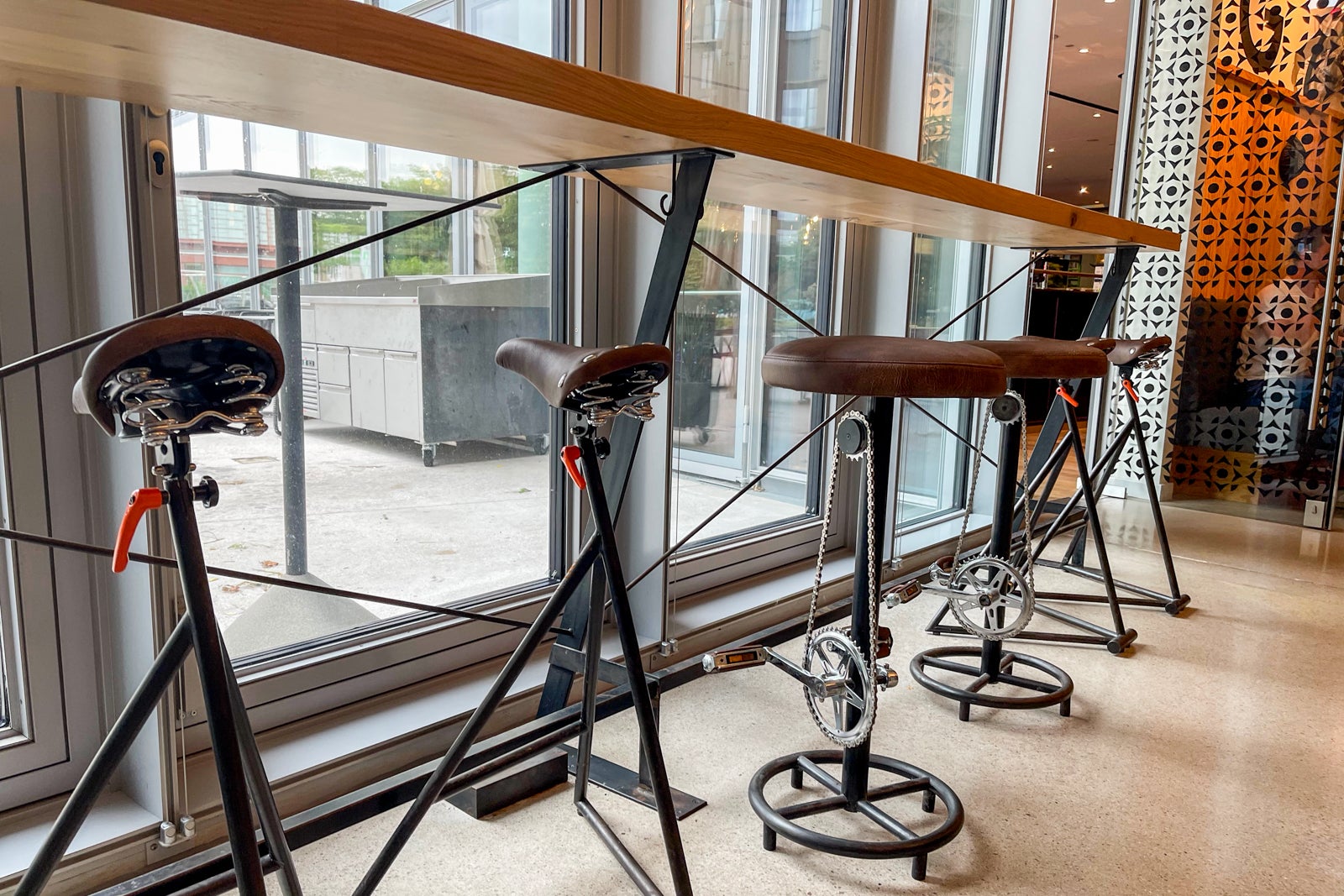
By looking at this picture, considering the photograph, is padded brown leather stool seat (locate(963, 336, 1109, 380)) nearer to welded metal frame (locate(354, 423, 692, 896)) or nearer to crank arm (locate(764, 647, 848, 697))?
crank arm (locate(764, 647, 848, 697))

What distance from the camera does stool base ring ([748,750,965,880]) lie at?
139cm

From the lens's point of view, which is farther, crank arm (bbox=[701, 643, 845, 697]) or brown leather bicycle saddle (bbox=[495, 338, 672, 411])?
crank arm (bbox=[701, 643, 845, 697])

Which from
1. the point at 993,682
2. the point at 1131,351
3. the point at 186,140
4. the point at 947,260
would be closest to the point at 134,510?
the point at 186,140

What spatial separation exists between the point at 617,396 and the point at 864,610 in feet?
1.94

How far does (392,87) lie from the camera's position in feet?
2.88

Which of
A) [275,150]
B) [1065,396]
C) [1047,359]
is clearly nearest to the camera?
[275,150]

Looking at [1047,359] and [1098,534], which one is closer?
[1047,359]

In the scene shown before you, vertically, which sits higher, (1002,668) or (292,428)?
(292,428)

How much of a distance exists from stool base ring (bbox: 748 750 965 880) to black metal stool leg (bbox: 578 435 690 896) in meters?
0.31

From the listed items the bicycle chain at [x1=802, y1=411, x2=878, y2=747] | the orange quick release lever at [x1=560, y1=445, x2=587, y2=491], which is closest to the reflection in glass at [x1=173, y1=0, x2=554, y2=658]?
the orange quick release lever at [x1=560, y1=445, x2=587, y2=491]

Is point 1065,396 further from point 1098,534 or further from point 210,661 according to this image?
point 210,661

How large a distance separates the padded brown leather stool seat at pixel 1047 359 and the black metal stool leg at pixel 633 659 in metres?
1.01

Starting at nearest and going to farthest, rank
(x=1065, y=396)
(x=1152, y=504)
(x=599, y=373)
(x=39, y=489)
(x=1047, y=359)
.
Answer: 1. (x=599, y=373)
2. (x=39, y=489)
3. (x=1047, y=359)
4. (x=1065, y=396)
5. (x=1152, y=504)

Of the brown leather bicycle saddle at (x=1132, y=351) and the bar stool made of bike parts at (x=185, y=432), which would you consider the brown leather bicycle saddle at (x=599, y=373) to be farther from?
the brown leather bicycle saddle at (x=1132, y=351)
